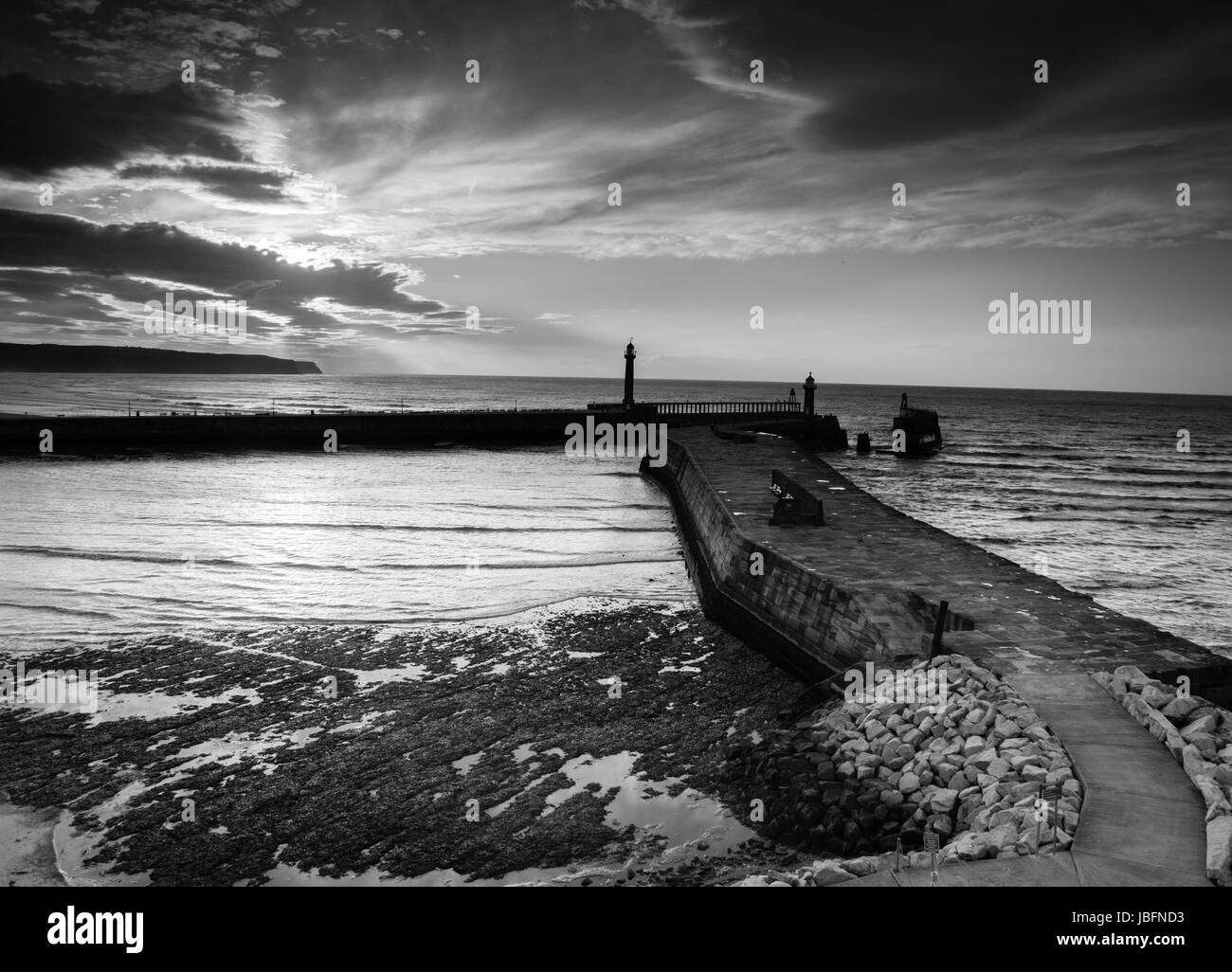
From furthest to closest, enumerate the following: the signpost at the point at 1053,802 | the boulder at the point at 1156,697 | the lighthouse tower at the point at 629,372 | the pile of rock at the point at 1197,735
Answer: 1. the lighthouse tower at the point at 629,372
2. the boulder at the point at 1156,697
3. the signpost at the point at 1053,802
4. the pile of rock at the point at 1197,735

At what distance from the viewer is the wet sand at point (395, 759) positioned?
6.60m

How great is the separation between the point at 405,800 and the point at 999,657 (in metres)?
6.75

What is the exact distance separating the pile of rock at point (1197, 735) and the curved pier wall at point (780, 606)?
2585 millimetres

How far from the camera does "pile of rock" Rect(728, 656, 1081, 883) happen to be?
17.9ft

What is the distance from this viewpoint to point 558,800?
755 centimetres

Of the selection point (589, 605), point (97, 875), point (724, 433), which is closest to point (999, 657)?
point (589, 605)

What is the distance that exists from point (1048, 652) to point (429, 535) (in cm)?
1609

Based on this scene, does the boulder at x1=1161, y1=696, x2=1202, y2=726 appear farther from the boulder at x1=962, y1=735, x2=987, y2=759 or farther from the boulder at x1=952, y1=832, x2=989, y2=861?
the boulder at x1=952, y1=832, x2=989, y2=861

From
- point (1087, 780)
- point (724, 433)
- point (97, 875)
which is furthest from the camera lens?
point (724, 433)

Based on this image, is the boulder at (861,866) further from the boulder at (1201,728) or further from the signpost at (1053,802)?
the boulder at (1201,728)

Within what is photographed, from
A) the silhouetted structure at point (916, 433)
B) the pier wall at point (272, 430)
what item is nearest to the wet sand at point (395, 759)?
the pier wall at point (272, 430)

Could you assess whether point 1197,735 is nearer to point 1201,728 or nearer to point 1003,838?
point 1201,728

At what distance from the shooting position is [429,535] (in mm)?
21031
